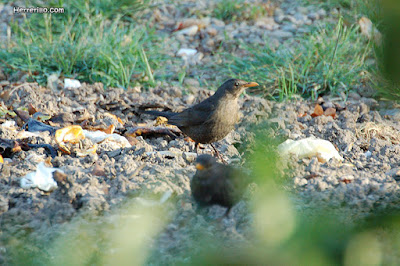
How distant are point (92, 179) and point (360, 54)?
419cm

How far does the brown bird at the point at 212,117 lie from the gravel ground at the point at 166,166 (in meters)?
0.14

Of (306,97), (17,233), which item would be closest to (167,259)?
(17,233)

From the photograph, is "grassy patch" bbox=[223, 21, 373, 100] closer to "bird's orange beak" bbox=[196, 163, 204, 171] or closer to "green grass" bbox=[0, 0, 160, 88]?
"green grass" bbox=[0, 0, 160, 88]

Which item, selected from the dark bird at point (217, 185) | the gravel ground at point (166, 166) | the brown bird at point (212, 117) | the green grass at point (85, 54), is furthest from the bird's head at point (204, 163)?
the green grass at point (85, 54)

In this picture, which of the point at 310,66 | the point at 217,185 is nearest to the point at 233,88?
the point at 310,66

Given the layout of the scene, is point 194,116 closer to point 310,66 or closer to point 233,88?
point 233,88

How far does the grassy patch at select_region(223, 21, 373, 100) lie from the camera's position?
5.46m

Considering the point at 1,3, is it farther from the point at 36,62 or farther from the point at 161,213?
the point at 161,213

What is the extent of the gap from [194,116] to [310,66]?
6.66 ft

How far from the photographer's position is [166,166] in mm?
3199

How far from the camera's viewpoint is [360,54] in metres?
5.96

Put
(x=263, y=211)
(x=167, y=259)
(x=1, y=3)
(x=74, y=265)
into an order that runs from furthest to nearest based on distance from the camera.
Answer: (x=1, y=3), (x=167, y=259), (x=74, y=265), (x=263, y=211)

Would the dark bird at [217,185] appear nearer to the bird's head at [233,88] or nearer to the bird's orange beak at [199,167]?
the bird's orange beak at [199,167]

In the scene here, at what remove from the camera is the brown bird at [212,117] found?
13.6ft
